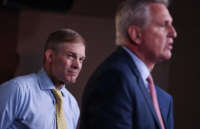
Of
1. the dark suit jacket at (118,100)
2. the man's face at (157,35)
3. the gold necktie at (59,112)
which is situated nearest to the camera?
the dark suit jacket at (118,100)

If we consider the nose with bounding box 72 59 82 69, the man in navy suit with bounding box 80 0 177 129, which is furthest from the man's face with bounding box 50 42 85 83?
the man in navy suit with bounding box 80 0 177 129

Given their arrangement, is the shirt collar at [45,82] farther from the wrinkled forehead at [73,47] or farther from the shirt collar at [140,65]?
the shirt collar at [140,65]

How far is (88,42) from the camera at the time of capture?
3.44 meters

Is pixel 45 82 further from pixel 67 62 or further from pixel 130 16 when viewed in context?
pixel 130 16

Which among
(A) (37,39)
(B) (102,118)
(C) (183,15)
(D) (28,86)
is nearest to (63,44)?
(D) (28,86)

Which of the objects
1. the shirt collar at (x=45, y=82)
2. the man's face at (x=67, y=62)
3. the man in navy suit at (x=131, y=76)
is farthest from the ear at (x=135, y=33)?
the shirt collar at (x=45, y=82)

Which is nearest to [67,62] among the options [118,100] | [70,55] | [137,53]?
[70,55]

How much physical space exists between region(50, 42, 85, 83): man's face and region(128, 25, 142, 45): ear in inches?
29.5

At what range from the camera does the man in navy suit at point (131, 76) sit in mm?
1188

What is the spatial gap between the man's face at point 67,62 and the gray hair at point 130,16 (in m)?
0.71

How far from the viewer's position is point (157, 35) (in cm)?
133

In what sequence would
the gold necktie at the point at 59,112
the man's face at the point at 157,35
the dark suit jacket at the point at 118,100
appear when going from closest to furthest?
the dark suit jacket at the point at 118,100 → the man's face at the point at 157,35 → the gold necktie at the point at 59,112

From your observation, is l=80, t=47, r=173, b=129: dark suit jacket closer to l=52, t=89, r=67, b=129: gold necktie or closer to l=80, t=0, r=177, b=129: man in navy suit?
l=80, t=0, r=177, b=129: man in navy suit

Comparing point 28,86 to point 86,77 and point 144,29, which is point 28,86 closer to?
point 144,29
